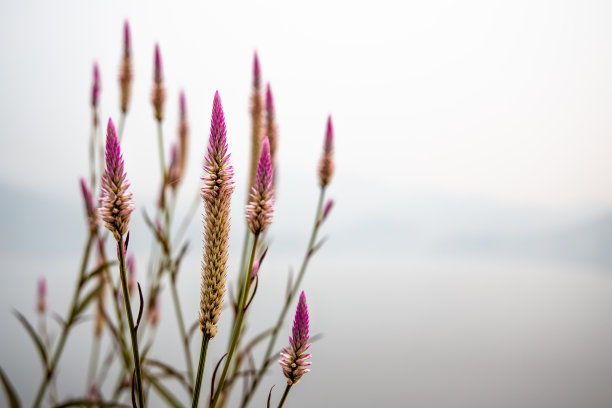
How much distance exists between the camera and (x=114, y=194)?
0.48 meters

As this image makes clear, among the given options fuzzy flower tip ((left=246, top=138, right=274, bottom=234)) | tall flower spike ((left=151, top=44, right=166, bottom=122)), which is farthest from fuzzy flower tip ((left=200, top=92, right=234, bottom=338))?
tall flower spike ((left=151, top=44, right=166, bottom=122))

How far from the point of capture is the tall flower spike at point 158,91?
44.1 inches

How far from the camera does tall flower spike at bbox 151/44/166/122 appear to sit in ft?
3.67

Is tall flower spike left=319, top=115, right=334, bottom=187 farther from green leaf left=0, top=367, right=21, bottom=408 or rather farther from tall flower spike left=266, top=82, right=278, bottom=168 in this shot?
green leaf left=0, top=367, right=21, bottom=408

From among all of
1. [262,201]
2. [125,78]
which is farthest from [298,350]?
[125,78]

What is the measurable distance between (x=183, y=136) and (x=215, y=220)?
3.08 ft

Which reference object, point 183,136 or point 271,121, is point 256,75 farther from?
point 183,136

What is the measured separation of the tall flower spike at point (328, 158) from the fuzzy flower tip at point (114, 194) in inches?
23.7

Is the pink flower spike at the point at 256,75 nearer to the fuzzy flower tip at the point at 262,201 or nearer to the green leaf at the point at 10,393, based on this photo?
the fuzzy flower tip at the point at 262,201

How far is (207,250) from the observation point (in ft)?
1.62

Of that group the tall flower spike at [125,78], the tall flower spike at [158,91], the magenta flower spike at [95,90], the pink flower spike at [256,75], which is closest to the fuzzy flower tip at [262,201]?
the pink flower spike at [256,75]

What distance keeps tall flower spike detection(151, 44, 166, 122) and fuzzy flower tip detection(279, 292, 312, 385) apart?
75cm

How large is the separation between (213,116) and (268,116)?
1.47 feet

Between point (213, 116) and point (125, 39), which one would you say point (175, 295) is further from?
point (213, 116)
